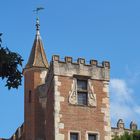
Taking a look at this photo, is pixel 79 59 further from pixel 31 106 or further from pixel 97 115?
pixel 31 106

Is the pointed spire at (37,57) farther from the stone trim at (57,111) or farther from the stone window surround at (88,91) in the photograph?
the stone trim at (57,111)

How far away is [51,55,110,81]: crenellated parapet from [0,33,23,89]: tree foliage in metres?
21.1

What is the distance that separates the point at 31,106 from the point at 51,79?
6.20 metres

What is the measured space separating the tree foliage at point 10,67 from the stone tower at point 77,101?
19.7 m

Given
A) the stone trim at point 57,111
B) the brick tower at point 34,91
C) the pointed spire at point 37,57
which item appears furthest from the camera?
the pointed spire at point 37,57

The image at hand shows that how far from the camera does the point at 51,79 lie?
36.3 m

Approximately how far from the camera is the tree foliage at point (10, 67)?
46.6 feet

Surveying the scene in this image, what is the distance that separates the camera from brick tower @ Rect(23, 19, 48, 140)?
41.1 meters

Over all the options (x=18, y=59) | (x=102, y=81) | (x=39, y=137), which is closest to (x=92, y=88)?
(x=102, y=81)

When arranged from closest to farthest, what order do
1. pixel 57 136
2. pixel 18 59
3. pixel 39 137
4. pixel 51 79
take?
pixel 18 59, pixel 57 136, pixel 51 79, pixel 39 137

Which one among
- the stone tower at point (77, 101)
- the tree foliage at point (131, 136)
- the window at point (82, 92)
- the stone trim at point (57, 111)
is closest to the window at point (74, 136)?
the stone tower at point (77, 101)

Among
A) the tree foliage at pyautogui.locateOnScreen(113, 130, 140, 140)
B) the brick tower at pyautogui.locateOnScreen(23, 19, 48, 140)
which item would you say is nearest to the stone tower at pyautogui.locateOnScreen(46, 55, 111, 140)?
the tree foliage at pyautogui.locateOnScreen(113, 130, 140, 140)

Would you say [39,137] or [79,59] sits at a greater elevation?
[79,59]

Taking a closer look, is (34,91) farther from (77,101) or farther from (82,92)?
(77,101)
